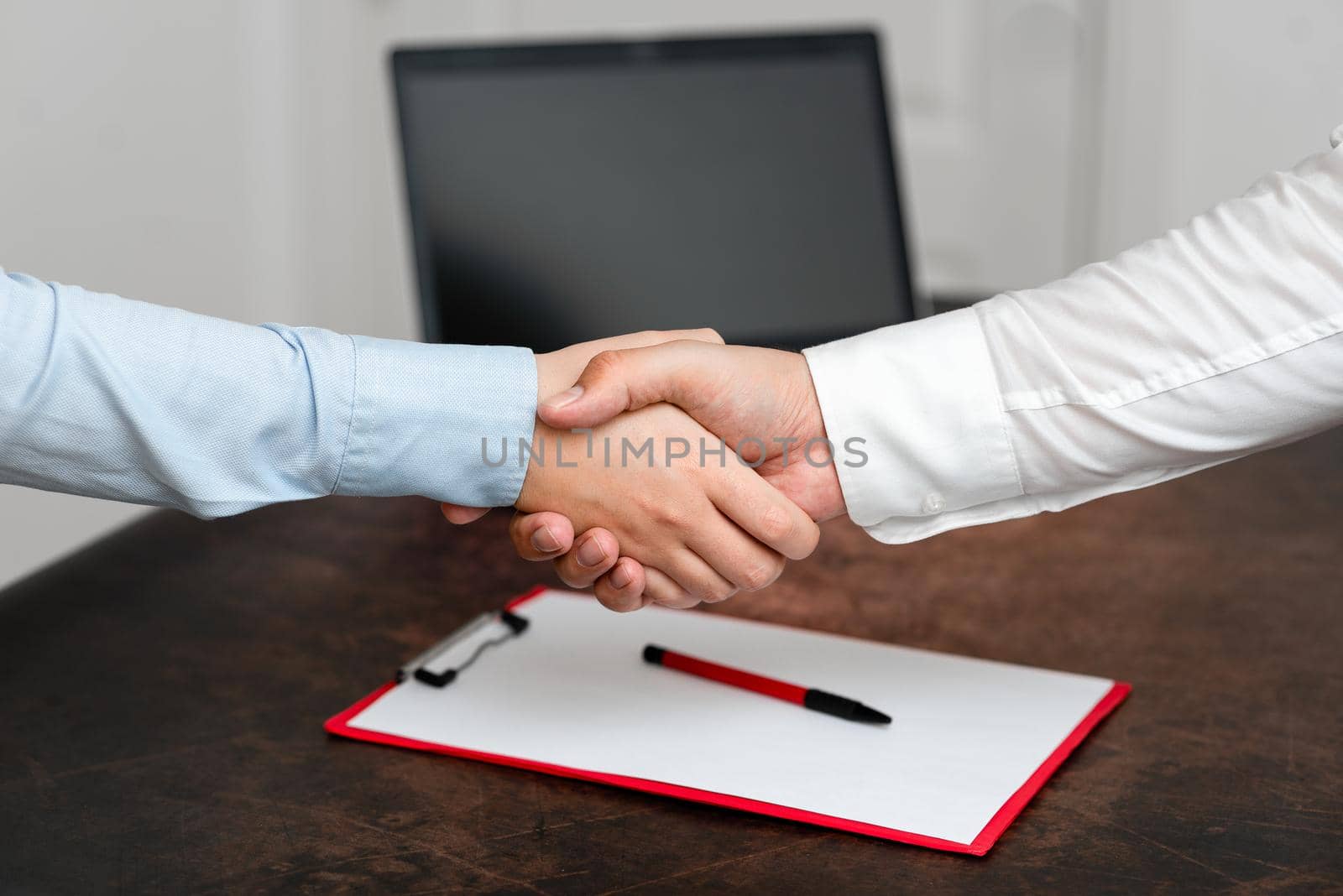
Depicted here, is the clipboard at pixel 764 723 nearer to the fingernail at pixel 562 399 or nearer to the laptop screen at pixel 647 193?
the fingernail at pixel 562 399

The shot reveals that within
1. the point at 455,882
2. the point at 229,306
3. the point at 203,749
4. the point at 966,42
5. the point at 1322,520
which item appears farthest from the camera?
the point at 966,42

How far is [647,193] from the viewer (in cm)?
140

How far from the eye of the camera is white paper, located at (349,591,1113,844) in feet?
2.27

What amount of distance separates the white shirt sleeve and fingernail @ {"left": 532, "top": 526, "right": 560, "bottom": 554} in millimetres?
200

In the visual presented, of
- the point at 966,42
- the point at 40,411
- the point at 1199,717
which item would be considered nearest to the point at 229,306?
the point at 40,411

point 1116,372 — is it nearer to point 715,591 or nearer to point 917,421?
point 917,421

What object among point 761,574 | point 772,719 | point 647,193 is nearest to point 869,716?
point 772,719

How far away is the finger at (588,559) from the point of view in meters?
0.89

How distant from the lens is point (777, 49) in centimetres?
149

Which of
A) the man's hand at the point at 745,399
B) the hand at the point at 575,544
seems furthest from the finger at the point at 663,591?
the man's hand at the point at 745,399

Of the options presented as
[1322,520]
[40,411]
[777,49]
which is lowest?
[1322,520]

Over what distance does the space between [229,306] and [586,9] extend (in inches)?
36.8

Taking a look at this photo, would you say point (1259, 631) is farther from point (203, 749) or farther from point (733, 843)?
point (203, 749)

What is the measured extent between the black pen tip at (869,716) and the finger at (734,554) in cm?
16
